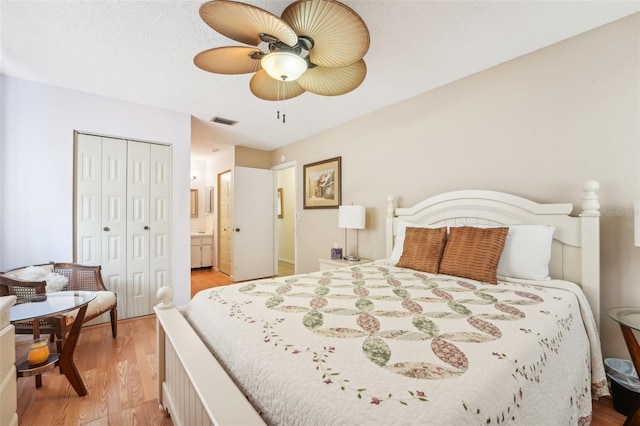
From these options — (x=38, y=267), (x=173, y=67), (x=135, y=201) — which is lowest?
(x=38, y=267)

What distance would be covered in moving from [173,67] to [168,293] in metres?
1.90

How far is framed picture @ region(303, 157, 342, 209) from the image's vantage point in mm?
3838

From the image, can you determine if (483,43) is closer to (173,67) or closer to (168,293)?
(173,67)

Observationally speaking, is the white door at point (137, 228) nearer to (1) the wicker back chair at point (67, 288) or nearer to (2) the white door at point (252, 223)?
(1) the wicker back chair at point (67, 288)

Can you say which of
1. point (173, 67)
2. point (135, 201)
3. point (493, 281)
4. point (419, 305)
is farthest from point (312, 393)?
point (135, 201)

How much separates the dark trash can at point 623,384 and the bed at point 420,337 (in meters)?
0.12

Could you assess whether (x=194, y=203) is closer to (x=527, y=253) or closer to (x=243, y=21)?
(x=243, y=21)

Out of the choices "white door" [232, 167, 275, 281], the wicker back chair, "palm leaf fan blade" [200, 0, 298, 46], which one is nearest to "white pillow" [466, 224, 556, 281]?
"palm leaf fan blade" [200, 0, 298, 46]

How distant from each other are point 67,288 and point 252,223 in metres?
2.76

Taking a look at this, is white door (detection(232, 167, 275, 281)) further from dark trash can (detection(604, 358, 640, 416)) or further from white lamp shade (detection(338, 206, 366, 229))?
dark trash can (detection(604, 358, 640, 416))

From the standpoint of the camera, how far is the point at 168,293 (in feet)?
5.18

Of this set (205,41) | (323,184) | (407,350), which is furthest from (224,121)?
(407,350)

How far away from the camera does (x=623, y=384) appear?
159cm

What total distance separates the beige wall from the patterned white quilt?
0.59 meters
